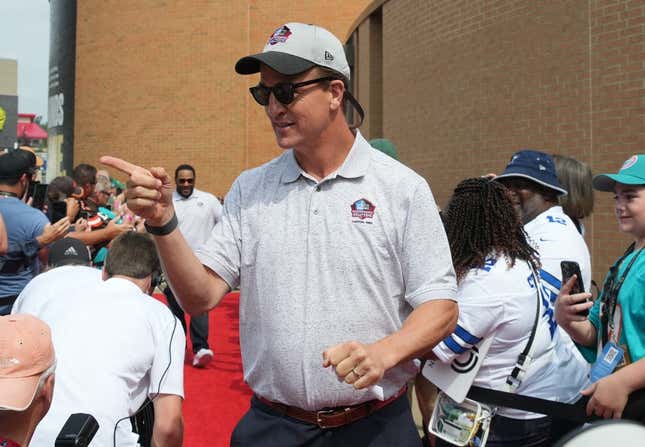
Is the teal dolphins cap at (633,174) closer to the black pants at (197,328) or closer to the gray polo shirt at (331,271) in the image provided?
the gray polo shirt at (331,271)

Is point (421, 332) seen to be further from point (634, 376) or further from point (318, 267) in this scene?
point (634, 376)

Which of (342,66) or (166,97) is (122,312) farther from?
(166,97)

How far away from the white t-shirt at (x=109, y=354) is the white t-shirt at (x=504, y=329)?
1.27 meters

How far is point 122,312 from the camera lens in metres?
3.22

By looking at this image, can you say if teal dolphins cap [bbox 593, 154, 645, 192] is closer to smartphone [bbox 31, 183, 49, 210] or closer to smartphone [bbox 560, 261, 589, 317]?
smartphone [bbox 560, 261, 589, 317]

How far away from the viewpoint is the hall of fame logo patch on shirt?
245cm

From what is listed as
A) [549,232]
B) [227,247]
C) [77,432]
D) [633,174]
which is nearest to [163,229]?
[227,247]

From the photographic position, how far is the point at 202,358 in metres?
7.94

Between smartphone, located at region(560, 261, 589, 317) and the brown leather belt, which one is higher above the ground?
smartphone, located at region(560, 261, 589, 317)

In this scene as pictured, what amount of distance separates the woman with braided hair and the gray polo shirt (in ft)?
2.35

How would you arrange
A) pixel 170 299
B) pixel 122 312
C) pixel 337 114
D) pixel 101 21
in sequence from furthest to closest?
pixel 101 21 < pixel 170 299 < pixel 122 312 < pixel 337 114

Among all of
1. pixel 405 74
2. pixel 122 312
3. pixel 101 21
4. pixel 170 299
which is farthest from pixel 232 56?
pixel 122 312

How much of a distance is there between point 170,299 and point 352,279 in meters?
5.91

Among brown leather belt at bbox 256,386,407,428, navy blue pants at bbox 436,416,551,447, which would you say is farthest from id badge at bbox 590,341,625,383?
brown leather belt at bbox 256,386,407,428
